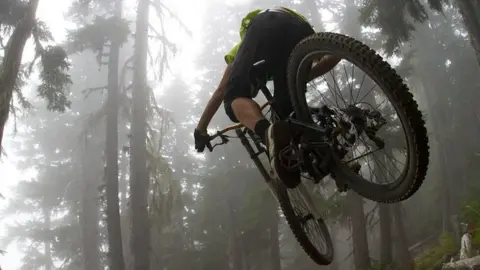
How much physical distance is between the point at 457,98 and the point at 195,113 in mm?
15095

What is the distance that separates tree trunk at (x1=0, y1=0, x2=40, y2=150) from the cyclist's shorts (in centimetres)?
503

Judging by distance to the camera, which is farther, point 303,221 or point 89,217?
point 89,217

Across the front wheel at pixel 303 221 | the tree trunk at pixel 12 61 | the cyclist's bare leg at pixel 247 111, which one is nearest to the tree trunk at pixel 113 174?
the tree trunk at pixel 12 61

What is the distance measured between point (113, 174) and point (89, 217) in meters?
10.1

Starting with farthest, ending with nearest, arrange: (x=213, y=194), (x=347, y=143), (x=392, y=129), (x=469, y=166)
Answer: (x=469, y=166)
(x=213, y=194)
(x=392, y=129)
(x=347, y=143)

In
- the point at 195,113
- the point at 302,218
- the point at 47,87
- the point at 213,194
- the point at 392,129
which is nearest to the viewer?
Answer: the point at 302,218

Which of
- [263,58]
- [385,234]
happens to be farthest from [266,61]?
[385,234]

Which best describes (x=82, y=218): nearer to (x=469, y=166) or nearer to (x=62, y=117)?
(x=62, y=117)

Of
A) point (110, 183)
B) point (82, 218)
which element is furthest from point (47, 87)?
point (82, 218)

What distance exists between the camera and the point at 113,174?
13.6m

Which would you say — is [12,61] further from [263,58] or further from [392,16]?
[392,16]

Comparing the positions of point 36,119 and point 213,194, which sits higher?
point 36,119

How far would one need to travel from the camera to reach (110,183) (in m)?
13.4

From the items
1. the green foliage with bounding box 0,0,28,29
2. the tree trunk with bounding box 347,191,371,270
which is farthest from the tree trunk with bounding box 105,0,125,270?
the tree trunk with bounding box 347,191,371,270
